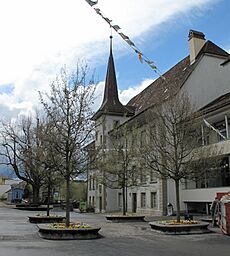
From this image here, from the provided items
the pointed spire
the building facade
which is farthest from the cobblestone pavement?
the pointed spire

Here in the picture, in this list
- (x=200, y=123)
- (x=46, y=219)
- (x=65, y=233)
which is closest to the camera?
(x=65, y=233)

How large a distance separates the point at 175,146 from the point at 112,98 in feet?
93.4

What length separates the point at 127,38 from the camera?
10305mm

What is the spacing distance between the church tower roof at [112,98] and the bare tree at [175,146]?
20.4 metres

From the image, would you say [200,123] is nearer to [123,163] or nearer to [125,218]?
[123,163]

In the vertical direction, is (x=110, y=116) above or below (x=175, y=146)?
above

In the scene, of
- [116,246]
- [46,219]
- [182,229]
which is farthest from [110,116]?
[116,246]

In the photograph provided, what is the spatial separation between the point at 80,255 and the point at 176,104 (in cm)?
1322

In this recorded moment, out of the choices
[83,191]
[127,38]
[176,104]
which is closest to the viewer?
[127,38]

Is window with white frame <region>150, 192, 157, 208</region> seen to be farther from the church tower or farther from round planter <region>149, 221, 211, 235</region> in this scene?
round planter <region>149, 221, 211, 235</region>

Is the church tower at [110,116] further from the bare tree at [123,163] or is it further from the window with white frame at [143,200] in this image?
the bare tree at [123,163]

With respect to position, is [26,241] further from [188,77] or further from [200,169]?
[188,77]

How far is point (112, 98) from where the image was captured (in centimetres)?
4778

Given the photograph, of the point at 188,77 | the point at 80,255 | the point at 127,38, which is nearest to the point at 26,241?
the point at 80,255
